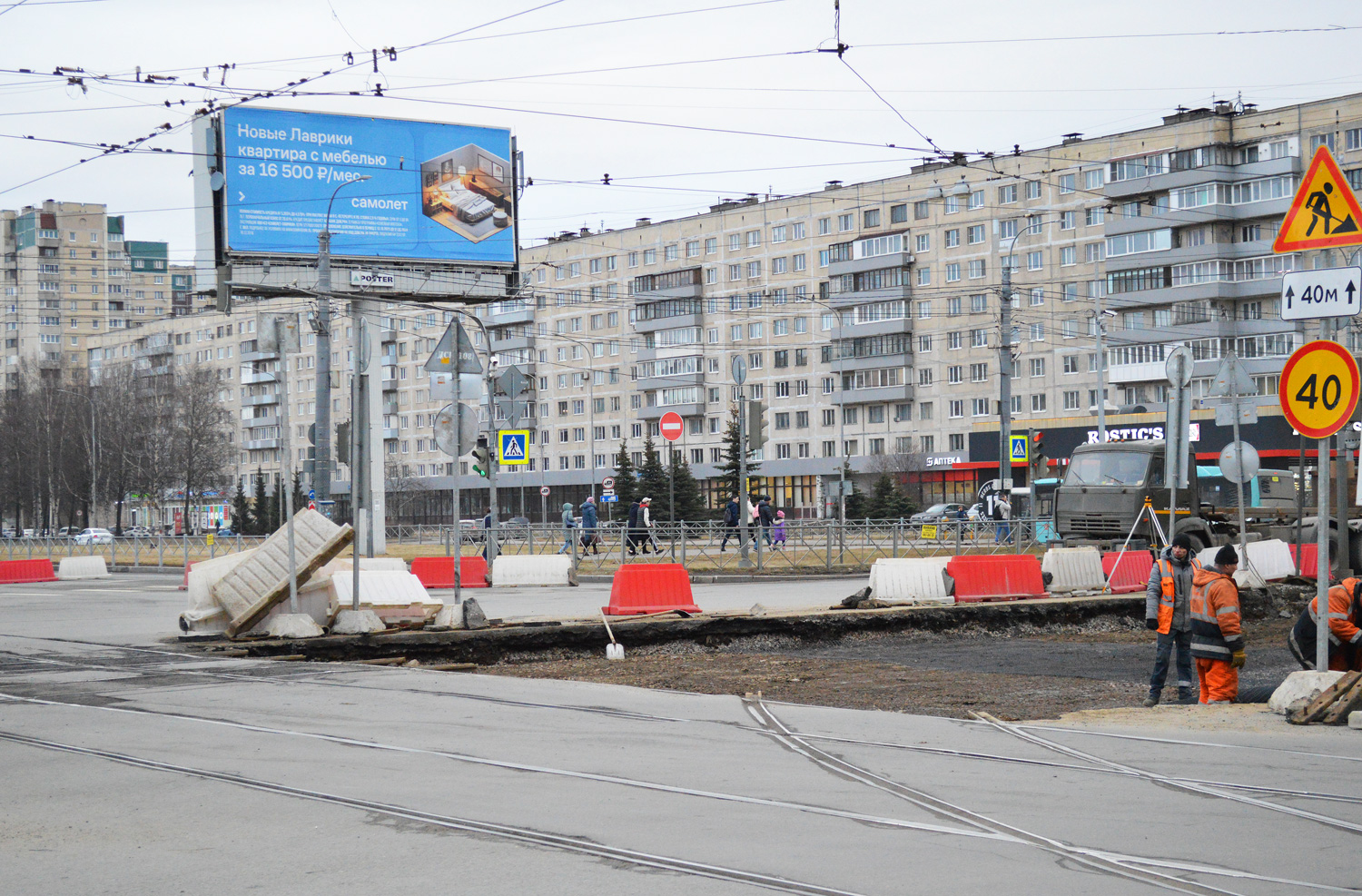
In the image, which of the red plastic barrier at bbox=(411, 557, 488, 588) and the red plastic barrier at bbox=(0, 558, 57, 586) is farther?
the red plastic barrier at bbox=(0, 558, 57, 586)

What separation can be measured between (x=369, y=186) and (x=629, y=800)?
34.9 meters

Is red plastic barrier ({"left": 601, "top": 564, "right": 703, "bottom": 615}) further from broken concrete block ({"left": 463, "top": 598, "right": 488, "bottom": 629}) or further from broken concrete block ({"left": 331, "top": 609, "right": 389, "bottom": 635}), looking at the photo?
broken concrete block ({"left": 331, "top": 609, "right": 389, "bottom": 635})

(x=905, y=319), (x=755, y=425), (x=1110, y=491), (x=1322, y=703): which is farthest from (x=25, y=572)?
(x=905, y=319)

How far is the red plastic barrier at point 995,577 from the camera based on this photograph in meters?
20.2

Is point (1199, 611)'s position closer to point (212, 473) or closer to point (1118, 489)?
point (1118, 489)

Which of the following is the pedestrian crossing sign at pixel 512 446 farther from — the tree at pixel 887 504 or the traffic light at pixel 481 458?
the tree at pixel 887 504

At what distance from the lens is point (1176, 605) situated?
12.2 meters

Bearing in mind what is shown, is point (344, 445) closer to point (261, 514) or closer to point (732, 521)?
point (732, 521)

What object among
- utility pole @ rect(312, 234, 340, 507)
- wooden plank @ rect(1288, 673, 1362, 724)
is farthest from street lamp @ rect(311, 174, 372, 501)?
wooden plank @ rect(1288, 673, 1362, 724)

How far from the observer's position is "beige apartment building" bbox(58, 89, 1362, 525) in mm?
70312

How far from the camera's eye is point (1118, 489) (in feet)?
108

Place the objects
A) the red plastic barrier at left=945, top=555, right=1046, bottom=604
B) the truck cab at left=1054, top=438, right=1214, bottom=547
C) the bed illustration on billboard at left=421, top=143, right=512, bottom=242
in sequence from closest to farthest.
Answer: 1. the red plastic barrier at left=945, top=555, right=1046, bottom=604
2. the truck cab at left=1054, top=438, right=1214, bottom=547
3. the bed illustration on billboard at left=421, top=143, right=512, bottom=242

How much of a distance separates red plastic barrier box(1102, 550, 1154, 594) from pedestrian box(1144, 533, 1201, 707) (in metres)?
9.89

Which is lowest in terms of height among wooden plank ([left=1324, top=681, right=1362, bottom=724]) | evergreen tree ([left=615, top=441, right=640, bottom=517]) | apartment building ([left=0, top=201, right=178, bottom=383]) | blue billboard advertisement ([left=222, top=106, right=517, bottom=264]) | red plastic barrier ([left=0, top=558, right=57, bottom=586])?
red plastic barrier ([left=0, top=558, right=57, bottom=586])
